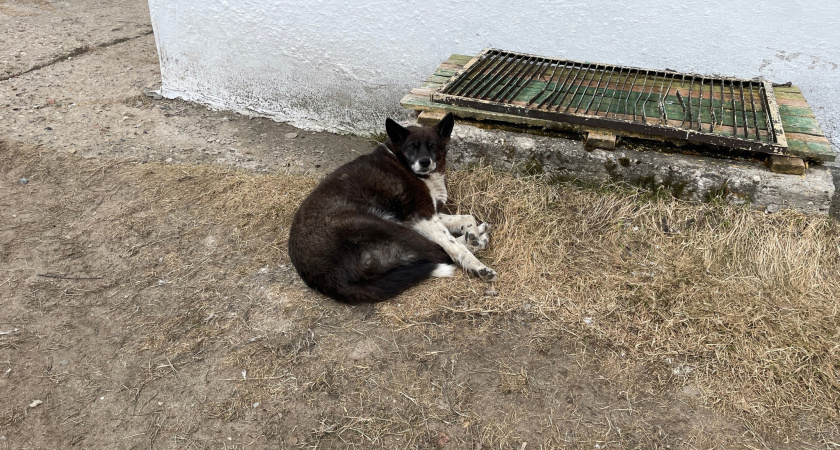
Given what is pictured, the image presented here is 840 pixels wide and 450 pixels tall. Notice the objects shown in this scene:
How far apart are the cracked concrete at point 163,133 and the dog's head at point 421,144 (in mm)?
347

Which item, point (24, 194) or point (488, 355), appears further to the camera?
point (24, 194)

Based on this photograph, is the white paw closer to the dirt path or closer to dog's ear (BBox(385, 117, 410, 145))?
the dirt path

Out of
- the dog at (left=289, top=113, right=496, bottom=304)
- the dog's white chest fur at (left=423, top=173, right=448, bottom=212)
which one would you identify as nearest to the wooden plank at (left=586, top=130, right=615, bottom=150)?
the dog at (left=289, top=113, right=496, bottom=304)

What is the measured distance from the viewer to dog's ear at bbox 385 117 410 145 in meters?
3.90

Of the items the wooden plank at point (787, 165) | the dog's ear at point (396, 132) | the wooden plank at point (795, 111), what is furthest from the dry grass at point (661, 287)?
the wooden plank at point (795, 111)

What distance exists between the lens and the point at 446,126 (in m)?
3.97

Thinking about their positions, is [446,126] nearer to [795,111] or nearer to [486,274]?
[486,274]

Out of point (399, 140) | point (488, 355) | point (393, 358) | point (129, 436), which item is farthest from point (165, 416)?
point (399, 140)

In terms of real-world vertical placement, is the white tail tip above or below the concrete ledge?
below

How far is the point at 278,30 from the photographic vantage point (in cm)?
568

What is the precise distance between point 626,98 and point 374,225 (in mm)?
2227

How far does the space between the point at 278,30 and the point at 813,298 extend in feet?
16.7

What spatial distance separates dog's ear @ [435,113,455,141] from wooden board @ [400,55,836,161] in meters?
0.35

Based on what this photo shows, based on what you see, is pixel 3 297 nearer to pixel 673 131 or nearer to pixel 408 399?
pixel 408 399
